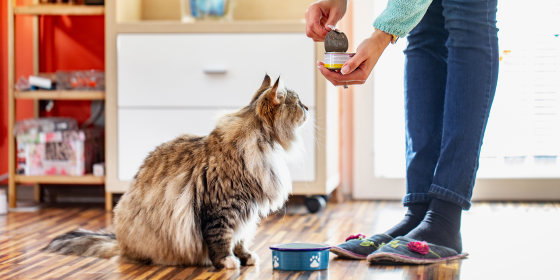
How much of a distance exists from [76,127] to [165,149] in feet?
4.60

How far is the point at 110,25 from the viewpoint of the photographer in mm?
2959

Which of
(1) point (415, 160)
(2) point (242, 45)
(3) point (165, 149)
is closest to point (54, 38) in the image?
(2) point (242, 45)

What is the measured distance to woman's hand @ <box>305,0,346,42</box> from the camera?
76.1 inches

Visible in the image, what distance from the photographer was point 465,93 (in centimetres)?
180

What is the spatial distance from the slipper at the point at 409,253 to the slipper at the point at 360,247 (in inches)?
2.4

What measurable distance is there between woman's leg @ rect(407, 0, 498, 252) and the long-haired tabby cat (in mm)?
373

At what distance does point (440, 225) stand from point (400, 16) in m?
0.52

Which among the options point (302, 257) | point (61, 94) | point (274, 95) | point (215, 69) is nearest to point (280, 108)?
point (274, 95)

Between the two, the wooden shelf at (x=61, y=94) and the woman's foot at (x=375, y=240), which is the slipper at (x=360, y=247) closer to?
the woman's foot at (x=375, y=240)

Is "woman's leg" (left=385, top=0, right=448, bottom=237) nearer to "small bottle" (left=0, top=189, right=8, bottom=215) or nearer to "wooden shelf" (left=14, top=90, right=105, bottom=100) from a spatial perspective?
"wooden shelf" (left=14, top=90, right=105, bottom=100)

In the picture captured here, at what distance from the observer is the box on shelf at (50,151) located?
3070 millimetres

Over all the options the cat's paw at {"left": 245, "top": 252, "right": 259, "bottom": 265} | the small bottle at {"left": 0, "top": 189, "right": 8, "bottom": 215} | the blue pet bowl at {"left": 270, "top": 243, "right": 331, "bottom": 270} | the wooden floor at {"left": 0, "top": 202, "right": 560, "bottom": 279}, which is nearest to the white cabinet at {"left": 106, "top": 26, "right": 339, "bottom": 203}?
the wooden floor at {"left": 0, "top": 202, "right": 560, "bottom": 279}

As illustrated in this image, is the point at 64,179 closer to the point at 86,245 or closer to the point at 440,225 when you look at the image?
the point at 86,245

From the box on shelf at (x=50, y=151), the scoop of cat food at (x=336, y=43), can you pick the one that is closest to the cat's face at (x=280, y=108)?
the scoop of cat food at (x=336, y=43)
